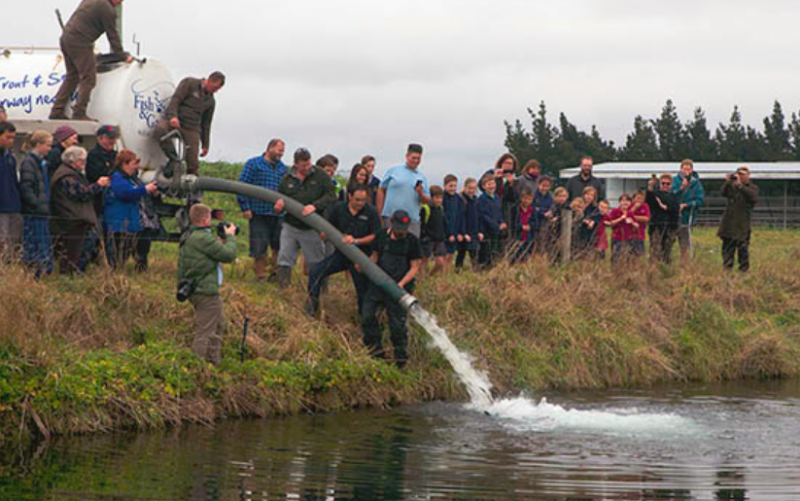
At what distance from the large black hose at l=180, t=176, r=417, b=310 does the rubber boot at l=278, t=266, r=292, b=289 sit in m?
1.18

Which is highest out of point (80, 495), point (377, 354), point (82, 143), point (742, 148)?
point (742, 148)

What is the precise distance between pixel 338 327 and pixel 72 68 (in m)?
6.12

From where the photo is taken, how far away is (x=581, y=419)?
15086 millimetres

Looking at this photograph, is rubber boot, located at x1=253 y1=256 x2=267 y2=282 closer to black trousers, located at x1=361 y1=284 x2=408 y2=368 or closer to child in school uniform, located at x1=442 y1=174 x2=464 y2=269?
black trousers, located at x1=361 y1=284 x2=408 y2=368

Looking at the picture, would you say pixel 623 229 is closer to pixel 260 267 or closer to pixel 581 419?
pixel 260 267

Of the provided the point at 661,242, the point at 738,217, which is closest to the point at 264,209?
the point at 661,242

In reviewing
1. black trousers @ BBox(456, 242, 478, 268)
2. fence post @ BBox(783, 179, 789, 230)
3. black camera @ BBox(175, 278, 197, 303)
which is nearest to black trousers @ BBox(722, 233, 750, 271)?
black trousers @ BBox(456, 242, 478, 268)

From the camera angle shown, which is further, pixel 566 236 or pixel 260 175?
pixel 566 236

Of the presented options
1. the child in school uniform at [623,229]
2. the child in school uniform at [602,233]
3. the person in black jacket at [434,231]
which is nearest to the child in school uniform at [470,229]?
the person in black jacket at [434,231]

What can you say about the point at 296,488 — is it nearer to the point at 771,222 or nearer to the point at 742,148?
the point at 771,222

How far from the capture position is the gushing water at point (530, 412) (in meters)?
14.6

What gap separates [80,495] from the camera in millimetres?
10344

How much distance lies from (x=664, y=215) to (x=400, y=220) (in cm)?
836

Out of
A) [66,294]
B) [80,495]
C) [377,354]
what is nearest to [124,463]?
[80,495]
